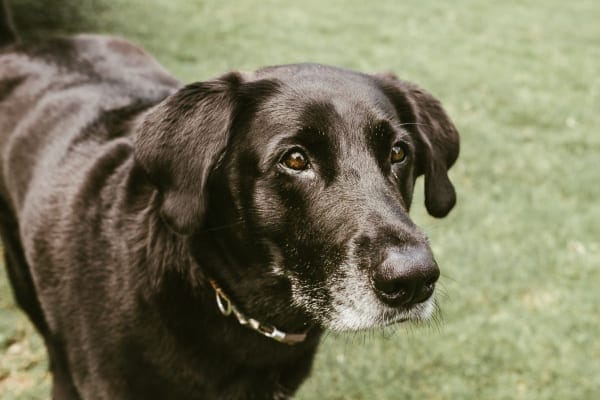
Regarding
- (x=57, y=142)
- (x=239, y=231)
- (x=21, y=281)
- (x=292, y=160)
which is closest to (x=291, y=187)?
(x=292, y=160)

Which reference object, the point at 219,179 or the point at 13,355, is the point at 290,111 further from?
the point at 13,355

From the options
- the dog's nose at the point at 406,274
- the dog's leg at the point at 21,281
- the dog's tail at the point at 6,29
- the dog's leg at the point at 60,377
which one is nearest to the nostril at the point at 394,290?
the dog's nose at the point at 406,274

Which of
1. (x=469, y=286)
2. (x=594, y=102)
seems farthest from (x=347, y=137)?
(x=594, y=102)

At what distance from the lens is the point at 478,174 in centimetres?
620

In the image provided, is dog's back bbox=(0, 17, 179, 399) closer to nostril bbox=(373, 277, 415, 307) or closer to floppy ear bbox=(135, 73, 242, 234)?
floppy ear bbox=(135, 73, 242, 234)

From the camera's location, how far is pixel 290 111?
242 cm

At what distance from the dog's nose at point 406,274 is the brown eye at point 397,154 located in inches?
21.4

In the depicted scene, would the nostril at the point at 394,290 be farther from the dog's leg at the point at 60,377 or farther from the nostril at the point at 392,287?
the dog's leg at the point at 60,377

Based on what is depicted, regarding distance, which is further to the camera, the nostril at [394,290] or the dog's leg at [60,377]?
the dog's leg at [60,377]

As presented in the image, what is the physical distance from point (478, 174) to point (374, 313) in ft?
13.8

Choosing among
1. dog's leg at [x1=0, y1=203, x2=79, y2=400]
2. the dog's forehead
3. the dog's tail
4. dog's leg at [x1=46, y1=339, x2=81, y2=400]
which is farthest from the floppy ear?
the dog's tail

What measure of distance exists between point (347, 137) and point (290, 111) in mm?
233

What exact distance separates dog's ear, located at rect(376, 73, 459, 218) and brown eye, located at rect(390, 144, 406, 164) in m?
0.20

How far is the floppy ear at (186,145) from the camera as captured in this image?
7.80 ft
